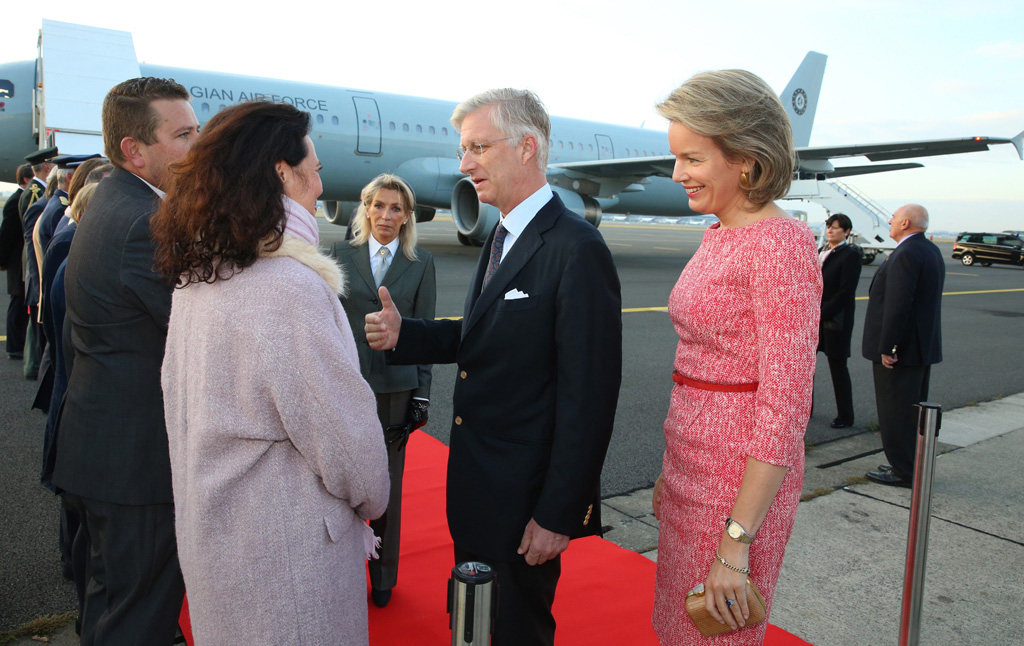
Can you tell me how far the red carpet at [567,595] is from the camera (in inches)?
111

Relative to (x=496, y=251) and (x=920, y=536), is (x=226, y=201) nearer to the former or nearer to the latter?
(x=496, y=251)

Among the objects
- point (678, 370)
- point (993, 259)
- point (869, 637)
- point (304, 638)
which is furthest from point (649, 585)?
point (993, 259)

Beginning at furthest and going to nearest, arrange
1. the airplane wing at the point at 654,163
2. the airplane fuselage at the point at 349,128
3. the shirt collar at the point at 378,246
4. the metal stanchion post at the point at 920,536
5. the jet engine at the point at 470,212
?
the airplane wing at the point at 654,163 < the jet engine at the point at 470,212 < the airplane fuselage at the point at 349,128 < the shirt collar at the point at 378,246 < the metal stanchion post at the point at 920,536

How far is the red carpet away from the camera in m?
2.81

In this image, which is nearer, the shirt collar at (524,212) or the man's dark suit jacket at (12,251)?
the shirt collar at (524,212)

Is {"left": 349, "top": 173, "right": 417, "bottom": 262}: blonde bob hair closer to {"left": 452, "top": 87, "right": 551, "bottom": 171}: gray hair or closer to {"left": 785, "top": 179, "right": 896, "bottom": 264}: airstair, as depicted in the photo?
{"left": 452, "top": 87, "right": 551, "bottom": 171}: gray hair

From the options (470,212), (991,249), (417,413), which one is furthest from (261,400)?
(991,249)

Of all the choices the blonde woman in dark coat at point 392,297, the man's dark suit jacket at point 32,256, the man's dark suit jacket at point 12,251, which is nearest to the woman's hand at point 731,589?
the blonde woman in dark coat at point 392,297

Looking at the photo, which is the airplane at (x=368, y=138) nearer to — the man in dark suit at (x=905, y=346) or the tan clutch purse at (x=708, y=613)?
the man in dark suit at (x=905, y=346)

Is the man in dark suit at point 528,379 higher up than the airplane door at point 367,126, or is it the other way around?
the airplane door at point 367,126

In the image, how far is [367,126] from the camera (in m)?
14.9

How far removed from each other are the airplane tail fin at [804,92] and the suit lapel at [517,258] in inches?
969

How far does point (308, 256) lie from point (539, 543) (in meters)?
0.94

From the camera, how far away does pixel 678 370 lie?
1752mm
